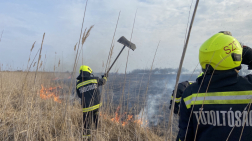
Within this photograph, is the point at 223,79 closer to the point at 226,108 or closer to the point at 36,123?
the point at 226,108

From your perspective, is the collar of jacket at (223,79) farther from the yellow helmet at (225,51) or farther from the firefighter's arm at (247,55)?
the firefighter's arm at (247,55)

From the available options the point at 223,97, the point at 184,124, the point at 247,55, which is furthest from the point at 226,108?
the point at 247,55

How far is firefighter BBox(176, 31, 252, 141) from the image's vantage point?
93cm

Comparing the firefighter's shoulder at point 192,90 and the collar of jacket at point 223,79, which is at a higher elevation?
the collar of jacket at point 223,79

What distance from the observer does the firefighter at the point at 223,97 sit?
932 mm

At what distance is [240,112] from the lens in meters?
0.92

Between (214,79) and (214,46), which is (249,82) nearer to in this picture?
(214,79)

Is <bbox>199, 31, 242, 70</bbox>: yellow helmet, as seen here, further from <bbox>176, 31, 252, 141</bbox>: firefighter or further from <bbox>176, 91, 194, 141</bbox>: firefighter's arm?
<bbox>176, 91, 194, 141</bbox>: firefighter's arm

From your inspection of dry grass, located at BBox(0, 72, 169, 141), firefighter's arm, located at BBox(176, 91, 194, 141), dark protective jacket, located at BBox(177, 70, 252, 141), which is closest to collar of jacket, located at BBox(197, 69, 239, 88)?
dark protective jacket, located at BBox(177, 70, 252, 141)

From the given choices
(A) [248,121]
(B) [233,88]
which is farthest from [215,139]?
(B) [233,88]

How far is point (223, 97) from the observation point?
0.97 m

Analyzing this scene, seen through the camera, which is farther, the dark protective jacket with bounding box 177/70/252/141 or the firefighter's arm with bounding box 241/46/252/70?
the firefighter's arm with bounding box 241/46/252/70

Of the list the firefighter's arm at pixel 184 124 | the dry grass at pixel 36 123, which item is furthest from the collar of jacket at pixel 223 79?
the dry grass at pixel 36 123

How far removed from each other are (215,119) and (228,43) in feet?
1.94
